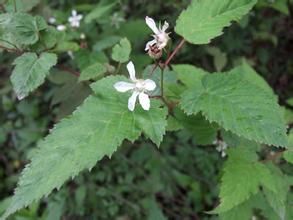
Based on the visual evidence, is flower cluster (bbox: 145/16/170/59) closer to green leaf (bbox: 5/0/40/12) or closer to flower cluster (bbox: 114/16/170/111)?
flower cluster (bbox: 114/16/170/111)

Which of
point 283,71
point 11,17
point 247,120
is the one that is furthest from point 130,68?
point 283,71

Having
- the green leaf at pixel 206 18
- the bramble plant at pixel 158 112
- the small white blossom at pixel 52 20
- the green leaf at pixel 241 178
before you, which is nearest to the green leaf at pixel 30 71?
the bramble plant at pixel 158 112

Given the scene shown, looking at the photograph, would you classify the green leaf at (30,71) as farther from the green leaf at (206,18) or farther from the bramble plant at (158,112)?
the green leaf at (206,18)

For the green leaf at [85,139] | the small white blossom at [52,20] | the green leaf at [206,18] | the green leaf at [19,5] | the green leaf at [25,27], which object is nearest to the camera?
the green leaf at [85,139]

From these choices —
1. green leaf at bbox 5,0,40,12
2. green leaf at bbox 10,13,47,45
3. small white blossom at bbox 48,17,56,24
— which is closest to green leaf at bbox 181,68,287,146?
green leaf at bbox 10,13,47,45

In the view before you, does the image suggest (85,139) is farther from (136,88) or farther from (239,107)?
(239,107)

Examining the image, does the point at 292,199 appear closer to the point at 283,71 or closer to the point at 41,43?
the point at 41,43
